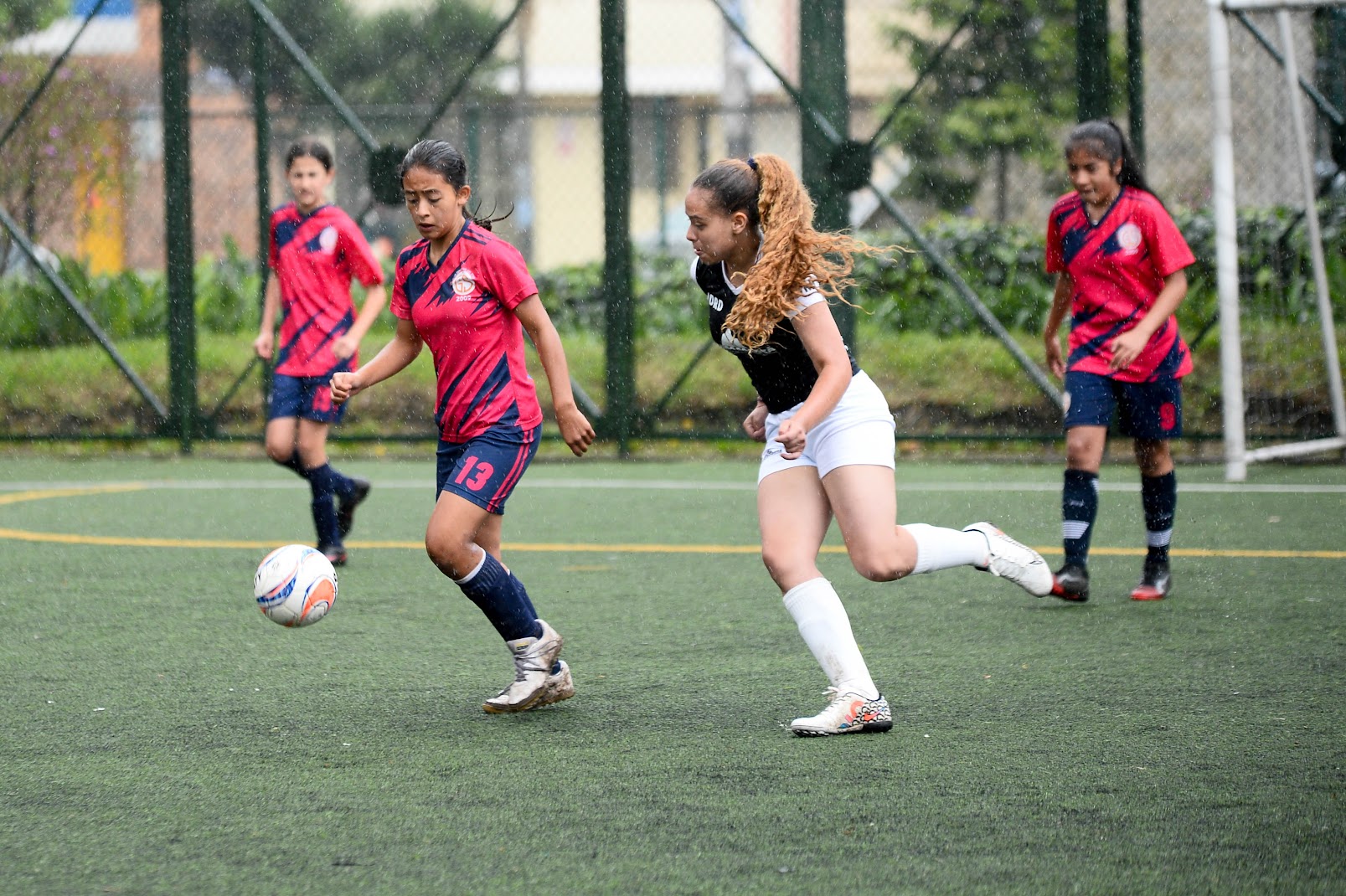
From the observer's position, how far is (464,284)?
187 inches

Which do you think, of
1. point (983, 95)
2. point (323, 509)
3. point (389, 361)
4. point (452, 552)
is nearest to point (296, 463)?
point (323, 509)

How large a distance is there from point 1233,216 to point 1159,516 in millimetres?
3402

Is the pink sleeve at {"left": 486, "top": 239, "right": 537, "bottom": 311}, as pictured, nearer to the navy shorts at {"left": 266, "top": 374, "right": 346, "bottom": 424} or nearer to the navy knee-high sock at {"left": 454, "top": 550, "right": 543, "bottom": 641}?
the navy knee-high sock at {"left": 454, "top": 550, "right": 543, "bottom": 641}

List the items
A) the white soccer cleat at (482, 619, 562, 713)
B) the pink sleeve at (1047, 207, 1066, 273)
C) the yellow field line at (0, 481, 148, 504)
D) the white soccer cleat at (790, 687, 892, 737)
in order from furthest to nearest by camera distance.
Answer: the yellow field line at (0, 481, 148, 504) < the pink sleeve at (1047, 207, 1066, 273) < the white soccer cleat at (482, 619, 562, 713) < the white soccer cleat at (790, 687, 892, 737)

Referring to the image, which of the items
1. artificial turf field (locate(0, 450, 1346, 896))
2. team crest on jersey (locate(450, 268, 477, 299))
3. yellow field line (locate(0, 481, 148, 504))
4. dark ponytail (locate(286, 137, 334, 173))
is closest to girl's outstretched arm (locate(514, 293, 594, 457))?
team crest on jersey (locate(450, 268, 477, 299))

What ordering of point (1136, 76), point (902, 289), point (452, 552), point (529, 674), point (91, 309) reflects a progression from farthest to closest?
1. point (91, 309)
2. point (902, 289)
3. point (1136, 76)
4. point (529, 674)
5. point (452, 552)

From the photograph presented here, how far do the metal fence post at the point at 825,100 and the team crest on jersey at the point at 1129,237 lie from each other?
4935mm

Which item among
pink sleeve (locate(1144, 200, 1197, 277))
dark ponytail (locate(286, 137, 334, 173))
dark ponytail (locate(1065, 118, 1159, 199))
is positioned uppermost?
dark ponytail (locate(286, 137, 334, 173))

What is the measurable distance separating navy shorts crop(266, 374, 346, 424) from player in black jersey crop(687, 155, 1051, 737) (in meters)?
3.28

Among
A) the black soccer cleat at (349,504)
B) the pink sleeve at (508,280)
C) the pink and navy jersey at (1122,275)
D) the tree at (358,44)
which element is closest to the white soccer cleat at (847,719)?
the pink sleeve at (508,280)

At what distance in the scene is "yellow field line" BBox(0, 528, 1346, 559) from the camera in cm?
740

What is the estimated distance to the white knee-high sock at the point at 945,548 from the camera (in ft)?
15.1

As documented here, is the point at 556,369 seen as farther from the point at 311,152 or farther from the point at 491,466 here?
the point at 311,152

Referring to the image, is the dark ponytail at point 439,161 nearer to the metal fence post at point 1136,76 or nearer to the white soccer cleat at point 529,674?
the white soccer cleat at point 529,674
